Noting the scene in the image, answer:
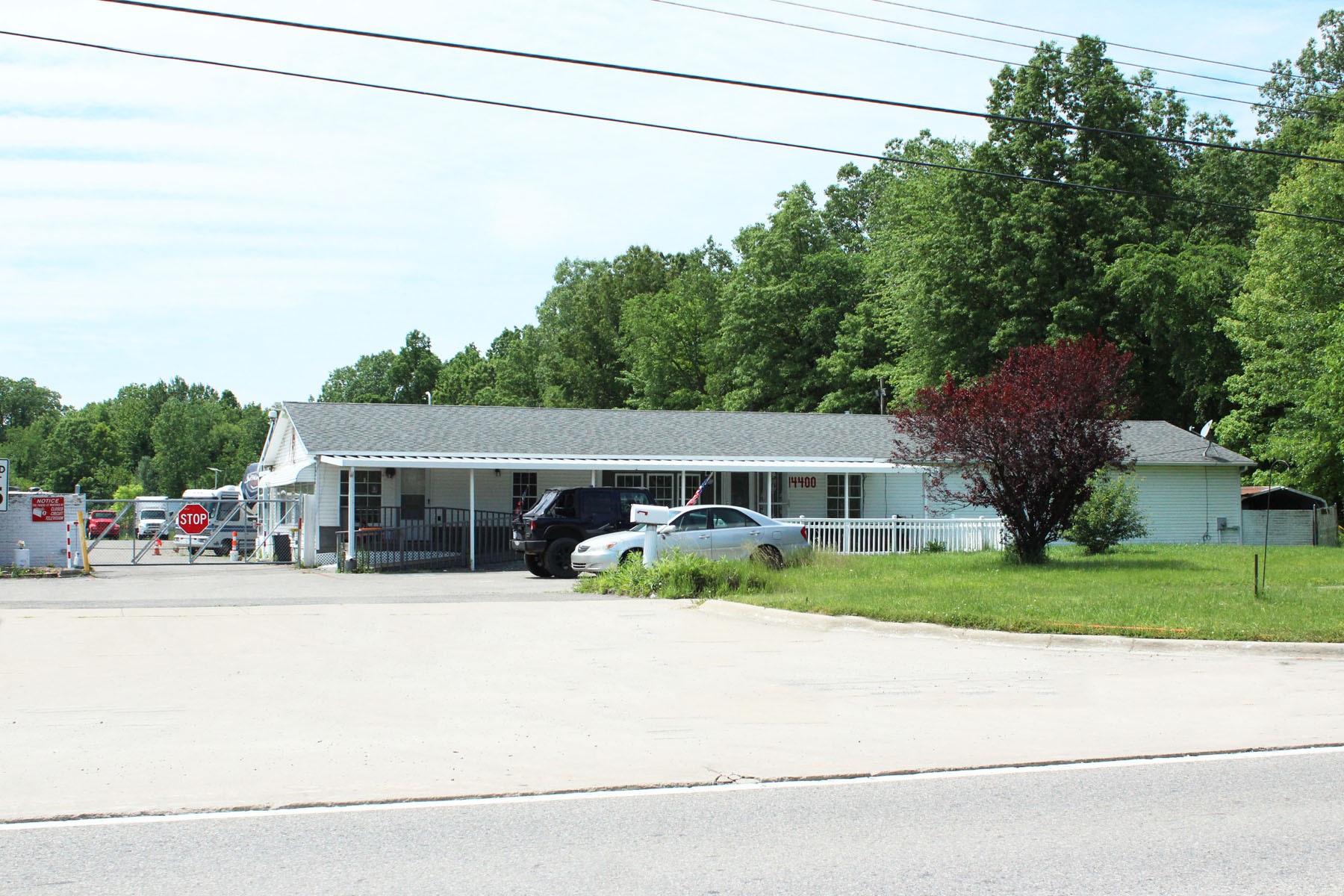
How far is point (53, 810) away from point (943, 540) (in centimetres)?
2593

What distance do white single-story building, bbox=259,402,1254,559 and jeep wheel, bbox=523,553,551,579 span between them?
12.5ft

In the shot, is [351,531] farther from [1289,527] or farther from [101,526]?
[101,526]

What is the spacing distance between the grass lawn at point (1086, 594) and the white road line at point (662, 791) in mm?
5215

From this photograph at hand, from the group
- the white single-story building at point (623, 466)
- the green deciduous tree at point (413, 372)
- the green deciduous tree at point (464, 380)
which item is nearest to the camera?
the white single-story building at point (623, 466)

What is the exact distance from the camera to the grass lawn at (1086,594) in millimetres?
13578

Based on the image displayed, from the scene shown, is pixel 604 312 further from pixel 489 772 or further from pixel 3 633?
pixel 489 772

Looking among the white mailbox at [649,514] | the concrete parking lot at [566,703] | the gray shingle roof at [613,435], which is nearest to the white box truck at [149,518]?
the gray shingle roof at [613,435]

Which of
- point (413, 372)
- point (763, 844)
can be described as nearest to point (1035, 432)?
point (763, 844)

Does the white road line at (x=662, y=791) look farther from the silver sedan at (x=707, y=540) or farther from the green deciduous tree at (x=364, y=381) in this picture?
the green deciduous tree at (x=364, y=381)

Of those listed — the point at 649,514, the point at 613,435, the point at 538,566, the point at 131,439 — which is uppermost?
the point at 131,439

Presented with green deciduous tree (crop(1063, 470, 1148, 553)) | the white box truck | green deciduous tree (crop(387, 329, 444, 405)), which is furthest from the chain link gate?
green deciduous tree (crop(387, 329, 444, 405))

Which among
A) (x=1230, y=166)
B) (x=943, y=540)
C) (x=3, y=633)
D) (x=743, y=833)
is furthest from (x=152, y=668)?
(x=1230, y=166)

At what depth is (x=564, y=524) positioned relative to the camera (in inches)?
978

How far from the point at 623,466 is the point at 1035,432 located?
1245 cm
